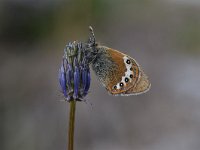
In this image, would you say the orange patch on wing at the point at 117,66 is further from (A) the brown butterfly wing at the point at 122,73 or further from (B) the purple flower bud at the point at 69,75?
(B) the purple flower bud at the point at 69,75

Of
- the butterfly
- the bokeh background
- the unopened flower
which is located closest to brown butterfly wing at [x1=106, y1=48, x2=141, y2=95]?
the butterfly

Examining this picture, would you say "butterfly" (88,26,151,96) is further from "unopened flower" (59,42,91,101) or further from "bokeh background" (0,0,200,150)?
"bokeh background" (0,0,200,150)

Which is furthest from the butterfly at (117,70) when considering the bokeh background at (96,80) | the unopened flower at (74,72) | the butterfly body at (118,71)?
the bokeh background at (96,80)

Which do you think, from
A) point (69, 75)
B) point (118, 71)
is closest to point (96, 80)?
point (118, 71)

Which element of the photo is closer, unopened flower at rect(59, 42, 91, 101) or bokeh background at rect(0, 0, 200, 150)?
unopened flower at rect(59, 42, 91, 101)

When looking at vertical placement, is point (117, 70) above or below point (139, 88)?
above

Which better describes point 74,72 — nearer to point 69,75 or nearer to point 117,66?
A: point 69,75
